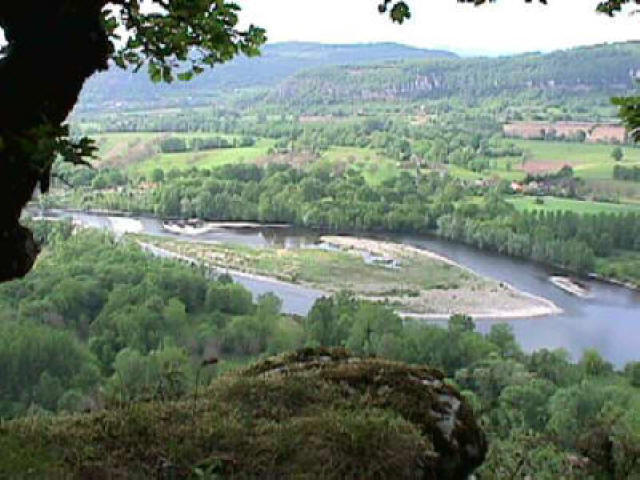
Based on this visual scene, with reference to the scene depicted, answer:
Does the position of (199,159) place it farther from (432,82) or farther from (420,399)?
(420,399)

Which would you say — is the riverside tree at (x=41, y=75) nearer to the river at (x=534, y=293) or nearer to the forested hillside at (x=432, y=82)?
the river at (x=534, y=293)

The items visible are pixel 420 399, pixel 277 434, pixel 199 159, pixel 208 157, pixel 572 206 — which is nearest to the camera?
pixel 277 434

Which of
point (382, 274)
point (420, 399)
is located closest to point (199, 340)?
point (382, 274)

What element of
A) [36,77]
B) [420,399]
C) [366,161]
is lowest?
[366,161]

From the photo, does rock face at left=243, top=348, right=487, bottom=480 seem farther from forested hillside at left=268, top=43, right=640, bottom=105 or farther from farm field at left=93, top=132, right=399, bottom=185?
forested hillside at left=268, top=43, right=640, bottom=105

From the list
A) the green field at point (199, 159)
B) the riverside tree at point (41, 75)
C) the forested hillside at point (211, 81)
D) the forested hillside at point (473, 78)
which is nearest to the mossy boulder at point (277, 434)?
the riverside tree at point (41, 75)

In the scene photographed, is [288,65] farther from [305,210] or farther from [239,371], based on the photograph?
[239,371]

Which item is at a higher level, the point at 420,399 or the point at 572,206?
the point at 420,399
